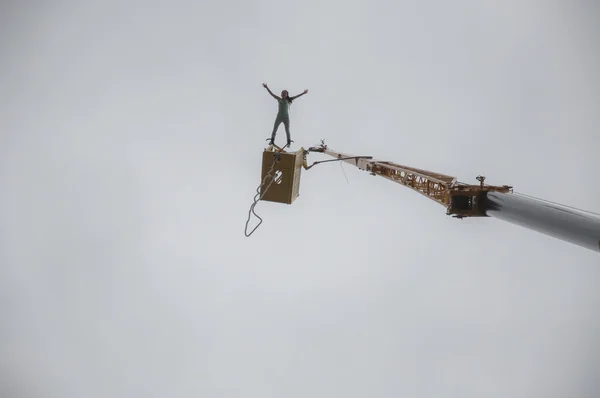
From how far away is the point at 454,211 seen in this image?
23.5 feet

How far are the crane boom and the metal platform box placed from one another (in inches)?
144

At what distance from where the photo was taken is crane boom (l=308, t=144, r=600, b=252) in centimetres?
459

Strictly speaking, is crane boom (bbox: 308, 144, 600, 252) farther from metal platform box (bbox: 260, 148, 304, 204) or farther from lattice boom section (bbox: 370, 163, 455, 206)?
metal platform box (bbox: 260, 148, 304, 204)

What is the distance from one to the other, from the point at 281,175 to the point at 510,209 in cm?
617

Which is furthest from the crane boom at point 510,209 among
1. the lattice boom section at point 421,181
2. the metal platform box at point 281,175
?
the metal platform box at point 281,175

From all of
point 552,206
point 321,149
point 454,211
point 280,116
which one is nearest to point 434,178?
point 454,211

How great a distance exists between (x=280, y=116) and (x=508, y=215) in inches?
297

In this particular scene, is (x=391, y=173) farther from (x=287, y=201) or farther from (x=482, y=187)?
(x=482, y=187)

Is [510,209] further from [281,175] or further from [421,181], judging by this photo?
[281,175]

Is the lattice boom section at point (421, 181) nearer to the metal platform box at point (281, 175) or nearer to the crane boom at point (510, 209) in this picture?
the crane boom at point (510, 209)

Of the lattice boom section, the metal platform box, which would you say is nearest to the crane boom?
the lattice boom section

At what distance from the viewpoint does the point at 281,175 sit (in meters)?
10.3

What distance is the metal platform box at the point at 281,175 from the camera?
396 inches

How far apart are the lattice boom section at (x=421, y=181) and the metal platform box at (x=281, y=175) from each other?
3.54m
